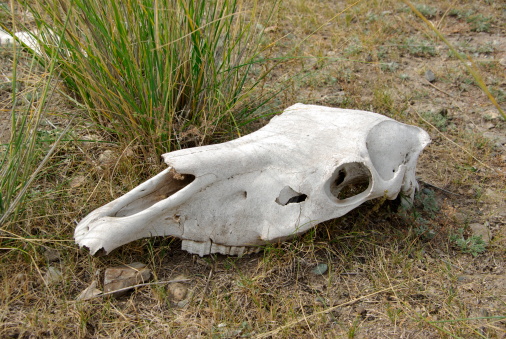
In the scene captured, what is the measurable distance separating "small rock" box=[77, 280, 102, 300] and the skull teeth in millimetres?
472

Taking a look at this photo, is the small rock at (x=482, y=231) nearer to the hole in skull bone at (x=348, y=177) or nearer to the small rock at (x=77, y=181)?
the hole in skull bone at (x=348, y=177)

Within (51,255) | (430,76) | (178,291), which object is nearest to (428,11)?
(430,76)

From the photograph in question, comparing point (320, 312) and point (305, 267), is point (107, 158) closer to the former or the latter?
point (305, 267)

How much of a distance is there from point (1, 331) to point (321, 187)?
1.63 m

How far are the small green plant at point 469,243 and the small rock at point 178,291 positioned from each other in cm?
154

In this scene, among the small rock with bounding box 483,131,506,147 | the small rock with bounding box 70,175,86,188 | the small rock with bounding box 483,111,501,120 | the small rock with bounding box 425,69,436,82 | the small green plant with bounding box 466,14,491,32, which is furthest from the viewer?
the small green plant with bounding box 466,14,491,32

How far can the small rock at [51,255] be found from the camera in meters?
2.51

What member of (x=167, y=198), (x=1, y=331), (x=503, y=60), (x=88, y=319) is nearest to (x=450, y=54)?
(x=503, y=60)

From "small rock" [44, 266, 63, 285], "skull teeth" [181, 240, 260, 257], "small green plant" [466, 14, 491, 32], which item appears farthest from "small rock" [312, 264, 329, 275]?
"small green plant" [466, 14, 491, 32]

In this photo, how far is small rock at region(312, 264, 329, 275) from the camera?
2.53 meters

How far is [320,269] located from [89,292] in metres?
1.18

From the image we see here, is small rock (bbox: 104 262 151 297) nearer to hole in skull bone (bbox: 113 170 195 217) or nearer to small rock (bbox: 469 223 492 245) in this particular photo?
hole in skull bone (bbox: 113 170 195 217)

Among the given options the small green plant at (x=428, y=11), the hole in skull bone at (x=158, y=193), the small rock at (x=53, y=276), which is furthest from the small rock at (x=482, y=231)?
the small green plant at (x=428, y=11)

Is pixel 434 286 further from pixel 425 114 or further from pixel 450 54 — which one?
pixel 450 54
